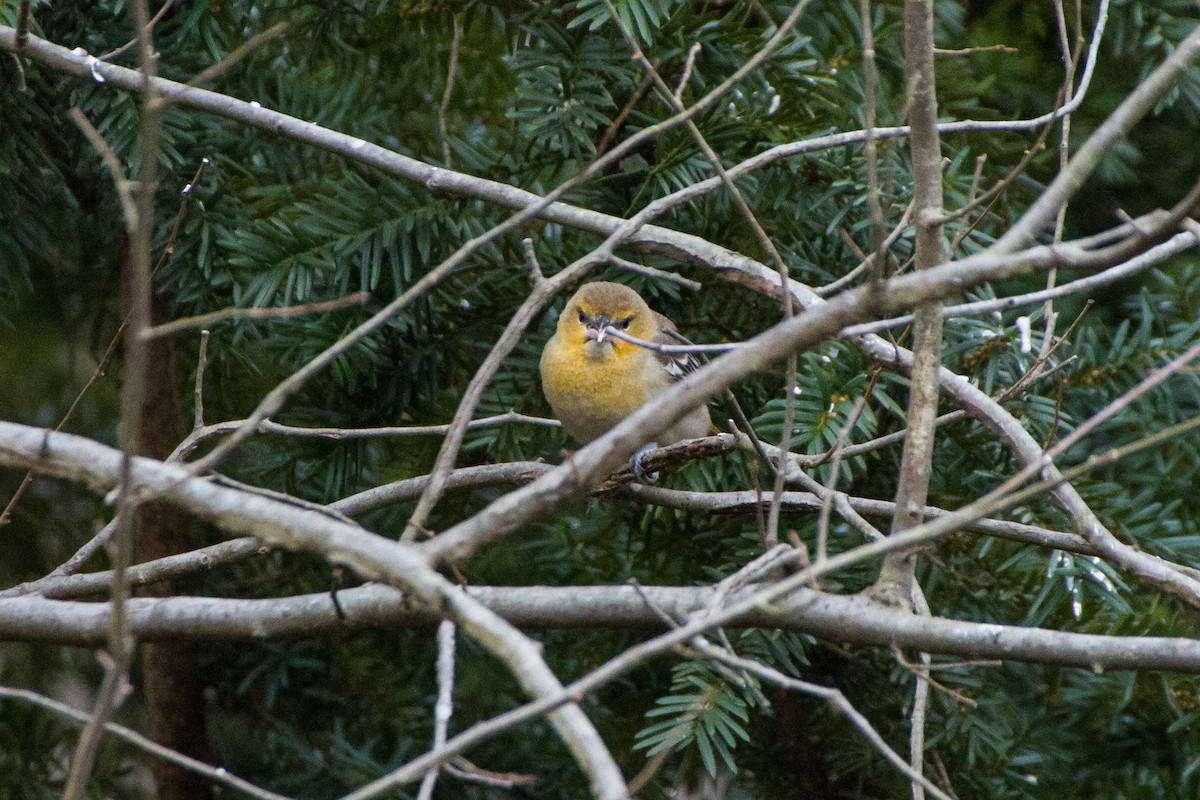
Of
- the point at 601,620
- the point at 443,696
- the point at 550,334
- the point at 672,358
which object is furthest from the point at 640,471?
the point at 443,696

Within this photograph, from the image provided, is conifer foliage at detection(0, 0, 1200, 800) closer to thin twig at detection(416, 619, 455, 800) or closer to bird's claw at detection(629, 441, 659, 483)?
bird's claw at detection(629, 441, 659, 483)

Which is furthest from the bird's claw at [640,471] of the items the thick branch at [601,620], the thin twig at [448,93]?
the thin twig at [448,93]

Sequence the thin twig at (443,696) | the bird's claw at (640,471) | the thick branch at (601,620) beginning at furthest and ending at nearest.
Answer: the bird's claw at (640,471) < the thick branch at (601,620) < the thin twig at (443,696)

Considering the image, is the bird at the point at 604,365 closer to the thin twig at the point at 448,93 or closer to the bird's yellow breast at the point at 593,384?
the bird's yellow breast at the point at 593,384

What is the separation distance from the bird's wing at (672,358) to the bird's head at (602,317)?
60mm

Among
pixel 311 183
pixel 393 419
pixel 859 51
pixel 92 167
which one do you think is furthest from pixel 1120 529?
pixel 92 167

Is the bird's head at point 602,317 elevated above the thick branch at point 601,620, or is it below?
below

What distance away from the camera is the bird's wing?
11.7 ft

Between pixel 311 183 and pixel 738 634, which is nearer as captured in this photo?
pixel 738 634

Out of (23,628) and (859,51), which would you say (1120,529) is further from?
(23,628)

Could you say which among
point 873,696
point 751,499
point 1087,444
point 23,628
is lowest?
point 873,696

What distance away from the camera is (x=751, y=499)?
9.43 feet

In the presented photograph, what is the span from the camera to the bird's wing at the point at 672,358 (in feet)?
11.7

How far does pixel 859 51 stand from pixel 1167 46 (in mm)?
1069
